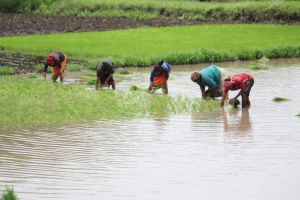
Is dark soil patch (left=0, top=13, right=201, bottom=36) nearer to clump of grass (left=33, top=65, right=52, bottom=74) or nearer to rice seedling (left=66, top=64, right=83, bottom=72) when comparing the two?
clump of grass (left=33, top=65, right=52, bottom=74)

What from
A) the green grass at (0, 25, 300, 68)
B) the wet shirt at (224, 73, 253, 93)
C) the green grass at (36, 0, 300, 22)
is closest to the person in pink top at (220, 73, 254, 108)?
the wet shirt at (224, 73, 253, 93)

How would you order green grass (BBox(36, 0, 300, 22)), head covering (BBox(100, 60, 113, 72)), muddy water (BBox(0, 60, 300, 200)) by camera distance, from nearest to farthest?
muddy water (BBox(0, 60, 300, 200)), head covering (BBox(100, 60, 113, 72)), green grass (BBox(36, 0, 300, 22))

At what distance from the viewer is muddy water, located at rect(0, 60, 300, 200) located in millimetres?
8445

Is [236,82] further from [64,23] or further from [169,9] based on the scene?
[169,9]

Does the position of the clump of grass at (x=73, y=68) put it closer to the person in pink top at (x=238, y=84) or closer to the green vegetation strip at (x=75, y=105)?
the green vegetation strip at (x=75, y=105)

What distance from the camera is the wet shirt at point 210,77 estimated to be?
14180 millimetres

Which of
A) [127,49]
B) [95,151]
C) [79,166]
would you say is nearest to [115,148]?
[95,151]

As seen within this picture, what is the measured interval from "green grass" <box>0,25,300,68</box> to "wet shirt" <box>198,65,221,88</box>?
716 centimetres

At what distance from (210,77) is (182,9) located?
22.9 m

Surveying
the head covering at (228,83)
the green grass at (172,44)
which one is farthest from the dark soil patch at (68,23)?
the head covering at (228,83)

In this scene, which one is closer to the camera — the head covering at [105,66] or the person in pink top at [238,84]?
the person in pink top at [238,84]

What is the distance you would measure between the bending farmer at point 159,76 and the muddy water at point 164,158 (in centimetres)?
196

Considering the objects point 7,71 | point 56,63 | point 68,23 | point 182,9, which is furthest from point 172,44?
point 182,9

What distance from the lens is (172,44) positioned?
2545 centimetres
